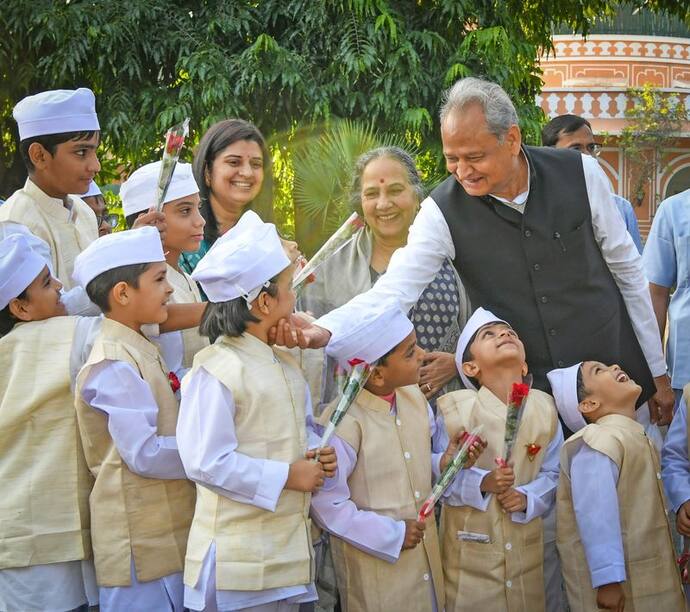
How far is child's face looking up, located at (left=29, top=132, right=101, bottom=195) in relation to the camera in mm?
4379

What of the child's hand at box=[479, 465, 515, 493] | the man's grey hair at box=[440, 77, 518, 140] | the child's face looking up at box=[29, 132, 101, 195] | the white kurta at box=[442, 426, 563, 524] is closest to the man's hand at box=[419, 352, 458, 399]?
the white kurta at box=[442, 426, 563, 524]

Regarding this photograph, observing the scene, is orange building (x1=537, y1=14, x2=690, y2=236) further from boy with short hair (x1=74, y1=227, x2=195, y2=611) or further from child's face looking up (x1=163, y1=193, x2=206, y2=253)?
boy with short hair (x1=74, y1=227, x2=195, y2=611)

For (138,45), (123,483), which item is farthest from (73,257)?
(138,45)

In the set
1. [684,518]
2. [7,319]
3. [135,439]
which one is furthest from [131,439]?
[684,518]

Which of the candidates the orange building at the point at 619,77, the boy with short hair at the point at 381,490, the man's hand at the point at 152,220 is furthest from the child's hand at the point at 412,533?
the orange building at the point at 619,77

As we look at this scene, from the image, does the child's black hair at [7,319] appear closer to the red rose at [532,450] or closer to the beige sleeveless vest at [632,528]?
the red rose at [532,450]

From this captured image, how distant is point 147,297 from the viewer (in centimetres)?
385

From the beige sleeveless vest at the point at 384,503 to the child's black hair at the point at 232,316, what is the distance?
49 centimetres

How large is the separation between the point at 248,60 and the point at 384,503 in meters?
6.52

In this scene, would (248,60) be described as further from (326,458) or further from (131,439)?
(326,458)

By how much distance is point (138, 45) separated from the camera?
33.5ft

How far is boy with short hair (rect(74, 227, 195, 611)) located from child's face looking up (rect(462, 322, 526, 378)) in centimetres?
118

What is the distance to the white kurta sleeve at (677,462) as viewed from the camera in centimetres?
438

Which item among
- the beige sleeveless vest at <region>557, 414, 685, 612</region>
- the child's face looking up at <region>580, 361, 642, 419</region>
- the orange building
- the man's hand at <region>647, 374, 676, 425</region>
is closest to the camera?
the beige sleeveless vest at <region>557, 414, 685, 612</region>
